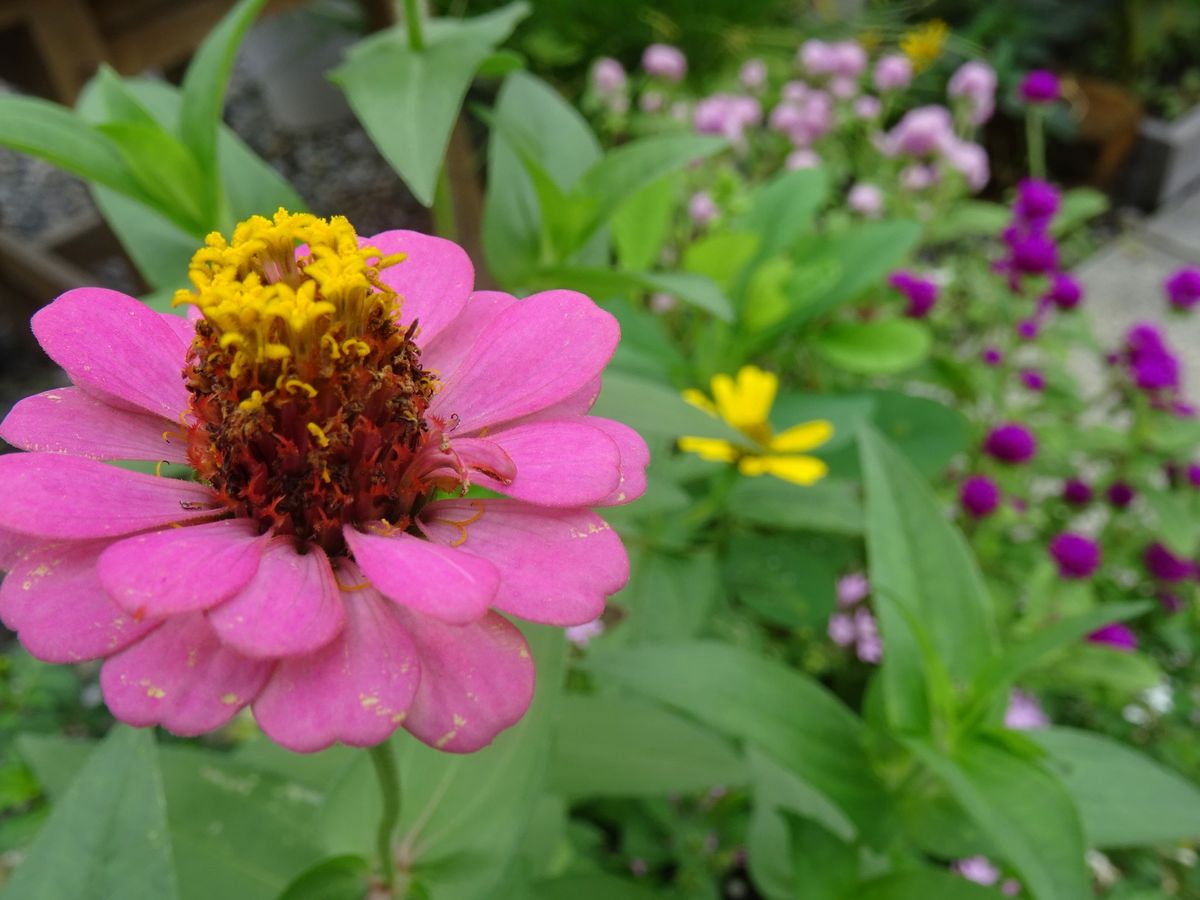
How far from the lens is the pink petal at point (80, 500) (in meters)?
0.32

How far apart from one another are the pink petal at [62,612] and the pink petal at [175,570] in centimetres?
3

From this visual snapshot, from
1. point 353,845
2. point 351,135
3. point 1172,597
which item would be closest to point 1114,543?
point 1172,597

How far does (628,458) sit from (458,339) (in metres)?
0.11

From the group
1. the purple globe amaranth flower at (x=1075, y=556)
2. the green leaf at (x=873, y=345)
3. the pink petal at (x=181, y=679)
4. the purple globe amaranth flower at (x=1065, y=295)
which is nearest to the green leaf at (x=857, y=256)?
the green leaf at (x=873, y=345)

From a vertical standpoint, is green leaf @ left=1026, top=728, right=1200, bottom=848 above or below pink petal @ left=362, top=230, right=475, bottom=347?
below

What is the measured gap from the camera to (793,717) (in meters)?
0.67

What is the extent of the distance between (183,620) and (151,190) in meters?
0.47

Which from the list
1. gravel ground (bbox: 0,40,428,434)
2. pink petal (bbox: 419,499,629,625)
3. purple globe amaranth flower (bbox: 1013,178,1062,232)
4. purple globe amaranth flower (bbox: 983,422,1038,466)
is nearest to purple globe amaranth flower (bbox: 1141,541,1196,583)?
purple globe amaranth flower (bbox: 983,422,1038,466)

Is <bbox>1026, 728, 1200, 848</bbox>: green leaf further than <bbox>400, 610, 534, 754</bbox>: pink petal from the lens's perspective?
Yes

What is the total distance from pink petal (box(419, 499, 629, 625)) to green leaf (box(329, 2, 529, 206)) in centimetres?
23

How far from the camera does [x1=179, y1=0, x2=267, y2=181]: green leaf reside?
668 mm

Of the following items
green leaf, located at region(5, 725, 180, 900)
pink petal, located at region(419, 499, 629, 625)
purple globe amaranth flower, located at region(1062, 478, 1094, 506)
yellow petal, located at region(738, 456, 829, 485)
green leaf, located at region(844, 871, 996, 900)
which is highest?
pink petal, located at region(419, 499, 629, 625)

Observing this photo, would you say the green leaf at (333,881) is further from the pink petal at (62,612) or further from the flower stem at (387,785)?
the pink petal at (62,612)

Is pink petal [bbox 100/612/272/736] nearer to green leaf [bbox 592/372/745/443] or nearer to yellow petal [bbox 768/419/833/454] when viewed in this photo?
green leaf [bbox 592/372/745/443]
